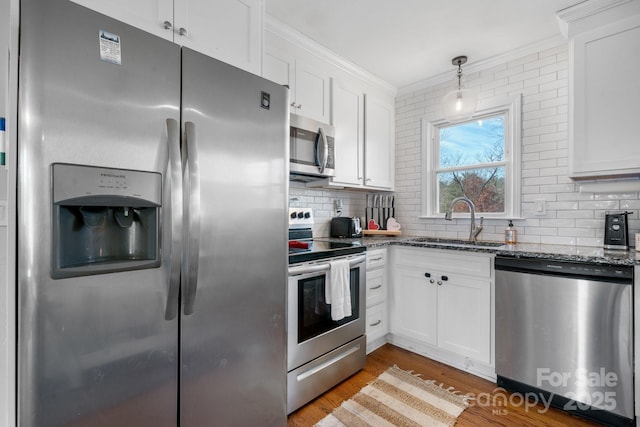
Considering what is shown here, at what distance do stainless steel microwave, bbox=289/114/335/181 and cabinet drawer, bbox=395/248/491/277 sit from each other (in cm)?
93

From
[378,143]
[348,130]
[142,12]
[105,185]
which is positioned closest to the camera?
[105,185]

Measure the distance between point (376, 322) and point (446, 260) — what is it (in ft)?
2.52

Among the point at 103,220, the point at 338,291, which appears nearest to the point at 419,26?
the point at 338,291

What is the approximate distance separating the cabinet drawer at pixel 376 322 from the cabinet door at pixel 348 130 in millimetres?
1133

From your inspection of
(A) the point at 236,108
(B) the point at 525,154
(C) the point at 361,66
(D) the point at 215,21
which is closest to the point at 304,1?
(D) the point at 215,21

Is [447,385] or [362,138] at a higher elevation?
[362,138]

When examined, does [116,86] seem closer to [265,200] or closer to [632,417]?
[265,200]

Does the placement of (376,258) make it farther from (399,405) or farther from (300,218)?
(399,405)

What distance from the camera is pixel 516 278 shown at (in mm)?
1969

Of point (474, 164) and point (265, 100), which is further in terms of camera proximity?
point (474, 164)

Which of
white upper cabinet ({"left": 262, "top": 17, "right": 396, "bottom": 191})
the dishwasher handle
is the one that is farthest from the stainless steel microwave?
the dishwasher handle

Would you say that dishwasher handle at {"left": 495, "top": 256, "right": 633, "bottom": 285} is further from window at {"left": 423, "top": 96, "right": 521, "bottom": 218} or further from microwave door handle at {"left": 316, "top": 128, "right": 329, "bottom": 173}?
microwave door handle at {"left": 316, "top": 128, "right": 329, "bottom": 173}

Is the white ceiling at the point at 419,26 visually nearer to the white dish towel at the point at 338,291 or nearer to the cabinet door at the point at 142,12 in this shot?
the cabinet door at the point at 142,12

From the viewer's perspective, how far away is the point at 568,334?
1.78 meters
